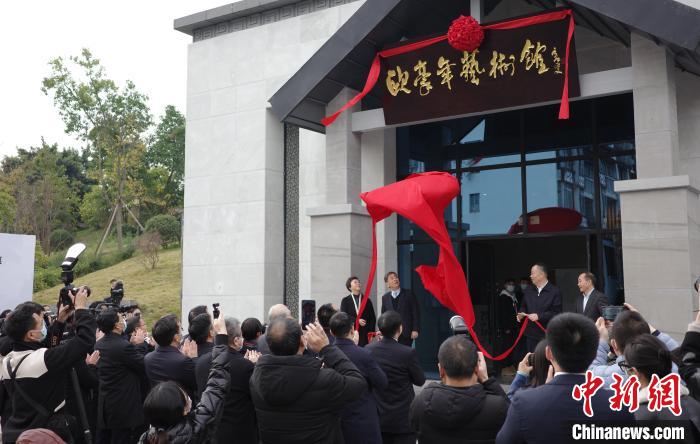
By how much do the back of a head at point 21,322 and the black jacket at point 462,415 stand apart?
104 inches

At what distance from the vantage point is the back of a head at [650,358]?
2.97 metres

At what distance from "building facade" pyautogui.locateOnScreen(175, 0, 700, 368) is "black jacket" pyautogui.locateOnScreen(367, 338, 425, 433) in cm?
365

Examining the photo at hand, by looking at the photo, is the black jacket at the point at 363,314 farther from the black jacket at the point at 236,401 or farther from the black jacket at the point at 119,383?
the black jacket at the point at 236,401

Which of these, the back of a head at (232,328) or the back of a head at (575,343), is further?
the back of a head at (232,328)

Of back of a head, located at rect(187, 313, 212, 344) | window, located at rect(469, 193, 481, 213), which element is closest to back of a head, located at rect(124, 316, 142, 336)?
back of a head, located at rect(187, 313, 212, 344)

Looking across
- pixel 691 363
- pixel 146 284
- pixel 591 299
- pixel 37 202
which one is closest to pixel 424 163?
pixel 591 299

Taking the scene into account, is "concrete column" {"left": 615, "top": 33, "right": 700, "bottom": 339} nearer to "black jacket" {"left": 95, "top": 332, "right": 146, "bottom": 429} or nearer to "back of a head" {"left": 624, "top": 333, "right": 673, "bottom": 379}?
"back of a head" {"left": 624, "top": 333, "right": 673, "bottom": 379}

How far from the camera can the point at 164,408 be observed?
10.2ft

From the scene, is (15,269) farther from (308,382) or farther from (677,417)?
(677,417)

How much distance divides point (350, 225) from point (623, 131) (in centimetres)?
447

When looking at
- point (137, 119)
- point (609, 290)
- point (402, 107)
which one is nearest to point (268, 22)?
point (402, 107)

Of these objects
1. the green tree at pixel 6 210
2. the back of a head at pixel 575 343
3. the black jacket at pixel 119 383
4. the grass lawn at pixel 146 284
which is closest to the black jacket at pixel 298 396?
the back of a head at pixel 575 343

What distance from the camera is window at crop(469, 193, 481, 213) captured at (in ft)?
36.7

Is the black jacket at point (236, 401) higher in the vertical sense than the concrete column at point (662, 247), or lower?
lower
